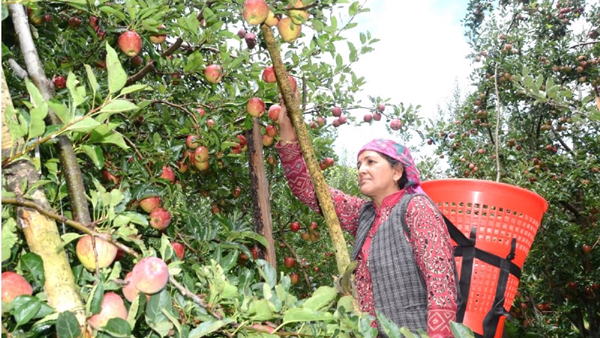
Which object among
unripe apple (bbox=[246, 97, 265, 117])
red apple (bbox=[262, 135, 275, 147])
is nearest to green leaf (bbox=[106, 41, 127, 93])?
unripe apple (bbox=[246, 97, 265, 117])

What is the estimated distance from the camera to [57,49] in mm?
2262

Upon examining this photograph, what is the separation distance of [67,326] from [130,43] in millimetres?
1415

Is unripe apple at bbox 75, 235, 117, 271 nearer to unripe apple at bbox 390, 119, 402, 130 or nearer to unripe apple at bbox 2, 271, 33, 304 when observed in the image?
unripe apple at bbox 2, 271, 33, 304

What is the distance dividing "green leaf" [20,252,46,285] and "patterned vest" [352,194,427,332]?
154 centimetres

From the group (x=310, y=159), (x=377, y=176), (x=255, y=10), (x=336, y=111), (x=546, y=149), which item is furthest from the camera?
(x=546, y=149)

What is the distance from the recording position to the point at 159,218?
1778mm

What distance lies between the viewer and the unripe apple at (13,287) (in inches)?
31.3

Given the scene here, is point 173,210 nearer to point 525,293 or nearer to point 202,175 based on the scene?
point 202,175

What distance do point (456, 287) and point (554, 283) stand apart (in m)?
4.04

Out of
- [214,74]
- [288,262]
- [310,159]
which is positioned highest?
[214,74]

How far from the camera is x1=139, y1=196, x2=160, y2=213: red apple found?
69.4 inches

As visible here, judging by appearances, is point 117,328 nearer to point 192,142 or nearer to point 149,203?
point 149,203

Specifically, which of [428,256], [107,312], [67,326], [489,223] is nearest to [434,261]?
[428,256]

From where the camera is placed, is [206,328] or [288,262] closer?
[206,328]
